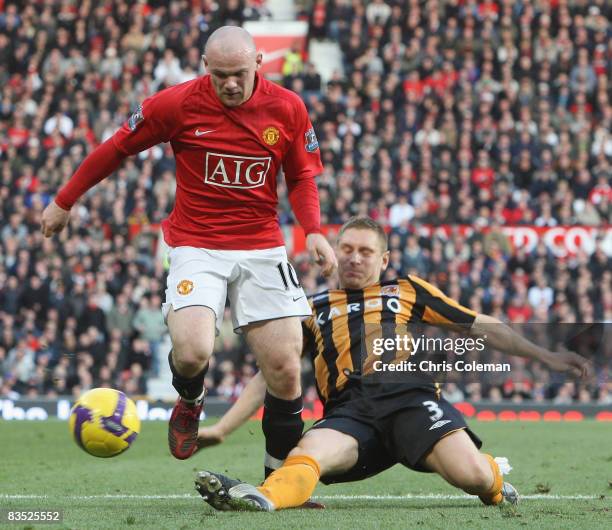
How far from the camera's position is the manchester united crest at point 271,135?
21.7 feet

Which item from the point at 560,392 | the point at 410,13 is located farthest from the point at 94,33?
the point at 560,392

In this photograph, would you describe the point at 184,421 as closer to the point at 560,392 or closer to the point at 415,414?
the point at 415,414

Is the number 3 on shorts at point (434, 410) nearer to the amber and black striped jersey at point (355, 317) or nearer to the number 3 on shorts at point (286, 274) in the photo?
the amber and black striped jersey at point (355, 317)

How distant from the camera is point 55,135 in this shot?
2058 cm

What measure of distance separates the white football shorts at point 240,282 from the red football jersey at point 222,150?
0.21 ft

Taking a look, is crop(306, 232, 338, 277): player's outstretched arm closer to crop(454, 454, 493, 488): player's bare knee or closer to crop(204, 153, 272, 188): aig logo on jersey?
crop(204, 153, 272, 188): aig logo on jersey

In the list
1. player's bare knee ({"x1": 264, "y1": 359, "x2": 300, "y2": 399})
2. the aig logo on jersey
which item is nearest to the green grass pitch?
player's bare knee ({"x1": 264, "y1": 359, "x2": 300, "y2": 399})

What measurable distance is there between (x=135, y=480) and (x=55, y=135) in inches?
513

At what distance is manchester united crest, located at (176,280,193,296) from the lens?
255 inches

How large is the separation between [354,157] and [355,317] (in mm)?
13625

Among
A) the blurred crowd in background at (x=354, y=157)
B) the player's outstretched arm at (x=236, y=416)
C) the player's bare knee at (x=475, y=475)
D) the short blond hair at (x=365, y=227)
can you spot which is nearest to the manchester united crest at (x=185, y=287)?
the player's outstretched arm at (x=236, y=416)

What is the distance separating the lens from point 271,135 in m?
6.63

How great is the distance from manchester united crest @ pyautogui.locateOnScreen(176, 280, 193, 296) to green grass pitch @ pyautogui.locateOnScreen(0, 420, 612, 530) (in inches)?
41.2

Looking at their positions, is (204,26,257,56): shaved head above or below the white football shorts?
above
